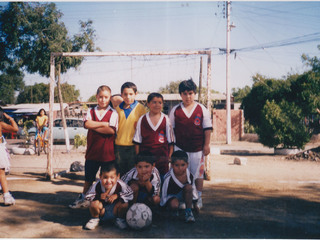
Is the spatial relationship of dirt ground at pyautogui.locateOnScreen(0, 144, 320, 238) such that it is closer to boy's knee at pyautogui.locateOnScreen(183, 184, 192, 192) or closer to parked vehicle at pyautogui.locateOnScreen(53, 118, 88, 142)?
boy's knee at pyautogui.locateOnScreen(183, 184, 192, 192)

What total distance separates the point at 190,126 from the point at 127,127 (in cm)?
99

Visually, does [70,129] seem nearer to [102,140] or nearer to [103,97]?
[102,140]

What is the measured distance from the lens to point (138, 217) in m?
3.44

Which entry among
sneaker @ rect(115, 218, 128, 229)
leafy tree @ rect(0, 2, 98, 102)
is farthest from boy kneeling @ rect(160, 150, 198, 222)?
leafy tree @ rect(0, 2, 98, 102)

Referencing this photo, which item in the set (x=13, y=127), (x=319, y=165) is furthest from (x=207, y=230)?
(x=319, y=165)

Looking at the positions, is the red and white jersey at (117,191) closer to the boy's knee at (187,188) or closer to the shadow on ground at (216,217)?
the shadow on ground at (216,217)

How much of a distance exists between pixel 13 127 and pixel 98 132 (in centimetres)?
159

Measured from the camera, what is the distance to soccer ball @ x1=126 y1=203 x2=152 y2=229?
3.43 meters

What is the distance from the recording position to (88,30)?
436 inches

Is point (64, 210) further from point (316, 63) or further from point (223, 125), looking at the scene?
point (316, 63)

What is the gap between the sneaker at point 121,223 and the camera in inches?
138

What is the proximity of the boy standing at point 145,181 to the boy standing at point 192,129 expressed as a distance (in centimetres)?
61

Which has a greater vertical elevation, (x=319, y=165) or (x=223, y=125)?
(x=223, y=125)

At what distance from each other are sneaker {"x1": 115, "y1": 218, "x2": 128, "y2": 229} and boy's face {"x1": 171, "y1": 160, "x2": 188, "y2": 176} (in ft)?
3.20
